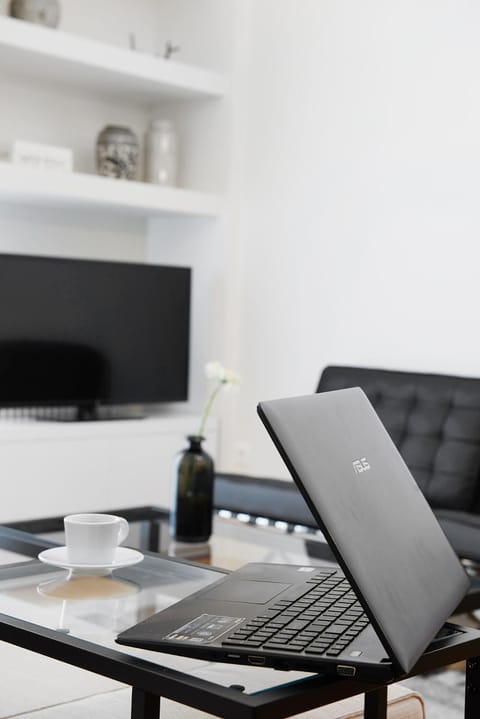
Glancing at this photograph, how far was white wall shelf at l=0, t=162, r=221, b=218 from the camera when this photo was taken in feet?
12.8

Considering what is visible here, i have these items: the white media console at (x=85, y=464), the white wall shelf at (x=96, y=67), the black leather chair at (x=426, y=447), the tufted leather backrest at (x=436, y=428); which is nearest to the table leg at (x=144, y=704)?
the black leather chair at (x=426, y=447)

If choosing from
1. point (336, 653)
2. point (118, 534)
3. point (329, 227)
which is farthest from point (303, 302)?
point (336, 653)

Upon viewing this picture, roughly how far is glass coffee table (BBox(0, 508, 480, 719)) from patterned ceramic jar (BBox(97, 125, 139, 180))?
305 cm

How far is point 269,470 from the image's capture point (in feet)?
14.6

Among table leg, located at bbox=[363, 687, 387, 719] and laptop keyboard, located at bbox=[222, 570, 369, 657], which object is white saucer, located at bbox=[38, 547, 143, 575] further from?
table leg, located at bbox=[363, 687, 387, 719]

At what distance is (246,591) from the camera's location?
1.25m

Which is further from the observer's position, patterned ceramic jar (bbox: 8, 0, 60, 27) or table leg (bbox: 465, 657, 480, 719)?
patterned ceramic jar (bbox: 8, 0, 60, 27)

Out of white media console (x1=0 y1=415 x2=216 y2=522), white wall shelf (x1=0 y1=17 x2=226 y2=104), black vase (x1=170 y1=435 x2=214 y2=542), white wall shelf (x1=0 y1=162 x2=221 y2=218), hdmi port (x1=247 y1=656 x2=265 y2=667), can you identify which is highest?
white wall shelf (x1=0 y1=17 x2=226 y2=104)

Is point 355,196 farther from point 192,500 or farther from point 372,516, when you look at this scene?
point 372,516

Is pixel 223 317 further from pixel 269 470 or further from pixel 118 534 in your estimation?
pixel 118 534

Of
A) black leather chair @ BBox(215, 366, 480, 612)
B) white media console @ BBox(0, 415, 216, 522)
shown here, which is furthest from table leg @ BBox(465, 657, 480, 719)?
white media console @ BBox(0, 415, 216, 522)

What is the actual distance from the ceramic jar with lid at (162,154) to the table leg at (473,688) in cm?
359

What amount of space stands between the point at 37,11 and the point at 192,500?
2.28 m

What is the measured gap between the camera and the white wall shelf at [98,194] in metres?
3.89
